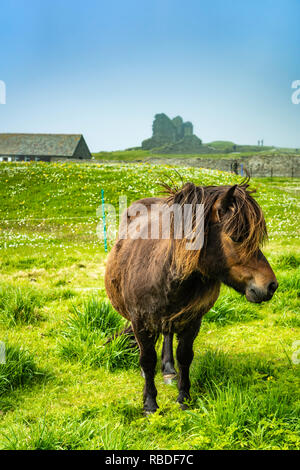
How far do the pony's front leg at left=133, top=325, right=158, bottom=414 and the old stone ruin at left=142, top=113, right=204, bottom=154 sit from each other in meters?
127

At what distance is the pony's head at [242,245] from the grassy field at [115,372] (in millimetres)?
1166

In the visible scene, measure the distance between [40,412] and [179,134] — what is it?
179m

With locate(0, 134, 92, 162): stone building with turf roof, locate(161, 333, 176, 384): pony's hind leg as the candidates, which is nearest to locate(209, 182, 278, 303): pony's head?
locate(161, 333, 176, 384): pony's hind leg

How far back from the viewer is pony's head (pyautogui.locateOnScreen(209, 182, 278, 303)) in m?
2.90

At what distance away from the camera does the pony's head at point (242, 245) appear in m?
2.90

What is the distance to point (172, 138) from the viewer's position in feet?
540

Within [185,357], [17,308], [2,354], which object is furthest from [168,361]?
[17,308]

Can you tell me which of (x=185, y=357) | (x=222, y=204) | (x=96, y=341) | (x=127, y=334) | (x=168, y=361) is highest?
(x=222, y=204)

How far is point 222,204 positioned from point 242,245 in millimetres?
355

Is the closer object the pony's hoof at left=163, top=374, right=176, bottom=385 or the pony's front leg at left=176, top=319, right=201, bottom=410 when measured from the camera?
the pony's front leg at left=176, top=319, right=201, bottom=410

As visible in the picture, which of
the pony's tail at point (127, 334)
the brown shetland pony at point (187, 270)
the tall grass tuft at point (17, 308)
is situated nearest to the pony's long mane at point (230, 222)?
the brown shetland pony at point (187, 270)

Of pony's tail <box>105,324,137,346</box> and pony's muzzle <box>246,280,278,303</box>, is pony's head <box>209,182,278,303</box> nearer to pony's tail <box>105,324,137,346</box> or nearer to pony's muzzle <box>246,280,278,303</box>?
pony's muzzle <box>246,280,278,303</box>

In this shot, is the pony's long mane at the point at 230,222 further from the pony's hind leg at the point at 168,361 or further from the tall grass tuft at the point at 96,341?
the tall grass tuft at the point at 96,341

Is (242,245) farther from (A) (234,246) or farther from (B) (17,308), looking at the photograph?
(B) (17,308)
